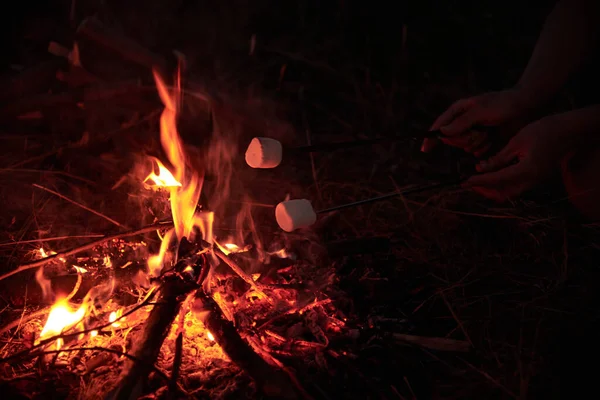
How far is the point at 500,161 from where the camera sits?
7.89ft

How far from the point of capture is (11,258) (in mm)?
2375

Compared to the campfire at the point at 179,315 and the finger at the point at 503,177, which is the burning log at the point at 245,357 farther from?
the finger at the point at 503,177

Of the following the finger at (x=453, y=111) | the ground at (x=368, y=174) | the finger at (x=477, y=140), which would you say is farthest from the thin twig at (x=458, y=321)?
the finger at (x=453, y=111)

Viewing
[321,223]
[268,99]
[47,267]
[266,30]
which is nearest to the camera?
[47,267]

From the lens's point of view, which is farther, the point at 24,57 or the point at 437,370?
the point at 24,57

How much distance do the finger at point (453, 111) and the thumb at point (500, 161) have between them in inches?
14.6

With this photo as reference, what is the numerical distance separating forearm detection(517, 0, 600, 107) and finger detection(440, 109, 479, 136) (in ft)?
1.27

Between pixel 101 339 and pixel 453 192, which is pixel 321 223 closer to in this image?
pixel 453 192

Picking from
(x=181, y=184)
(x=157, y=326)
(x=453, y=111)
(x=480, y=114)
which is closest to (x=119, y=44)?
(x=181, y=184)

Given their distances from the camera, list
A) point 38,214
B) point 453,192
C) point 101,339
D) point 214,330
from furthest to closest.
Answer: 1. point 453,192
2. point 38,214
3. point 101,339
4. point 214,330

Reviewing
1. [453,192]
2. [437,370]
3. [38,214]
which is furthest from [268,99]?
[437,370]

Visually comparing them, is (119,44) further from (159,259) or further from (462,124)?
(462,124)

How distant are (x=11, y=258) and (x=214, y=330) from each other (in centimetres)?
144

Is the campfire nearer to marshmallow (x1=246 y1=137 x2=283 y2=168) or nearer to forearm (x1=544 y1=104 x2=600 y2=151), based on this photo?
marshmallow (x1=246 y1=137 x2=283 y2=168)
